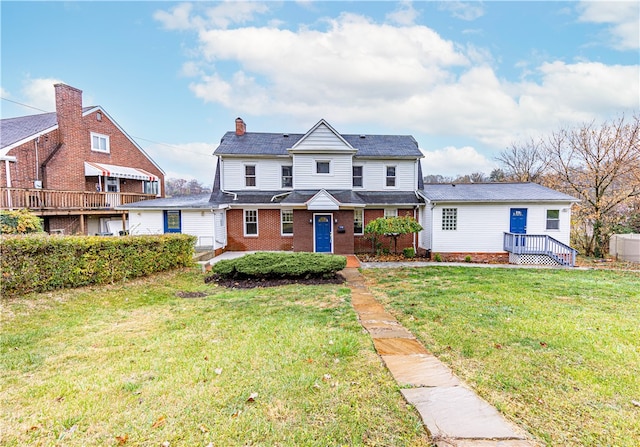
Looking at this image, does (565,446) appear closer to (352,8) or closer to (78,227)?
(352,8)

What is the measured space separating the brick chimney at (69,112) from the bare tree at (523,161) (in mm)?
36477

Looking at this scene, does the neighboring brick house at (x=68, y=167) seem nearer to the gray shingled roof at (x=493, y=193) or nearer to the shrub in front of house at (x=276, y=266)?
the shrub in front of house at (x=276, y=266)

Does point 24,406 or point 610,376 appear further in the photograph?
point 610,376

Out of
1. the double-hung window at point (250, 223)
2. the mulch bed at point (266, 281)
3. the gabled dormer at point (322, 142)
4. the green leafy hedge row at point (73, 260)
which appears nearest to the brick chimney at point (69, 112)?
the double-hung window at point (250, 223)

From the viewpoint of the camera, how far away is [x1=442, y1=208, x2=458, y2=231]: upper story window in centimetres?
1584

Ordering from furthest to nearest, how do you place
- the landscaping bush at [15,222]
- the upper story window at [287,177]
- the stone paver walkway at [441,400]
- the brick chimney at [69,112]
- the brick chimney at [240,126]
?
the brick chimney at [240,126] → the brick chimney at [69,112] → the upper story window at [287,177] → the landscaping bush at [15,222] → the stone paver walkway at [441,400]

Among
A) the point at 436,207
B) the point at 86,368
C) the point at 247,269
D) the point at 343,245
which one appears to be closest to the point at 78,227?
the point at 247,269

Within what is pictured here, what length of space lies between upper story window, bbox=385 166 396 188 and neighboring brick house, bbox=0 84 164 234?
16.3 m

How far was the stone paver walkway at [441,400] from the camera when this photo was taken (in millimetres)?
2670

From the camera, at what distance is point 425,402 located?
3.22 meters

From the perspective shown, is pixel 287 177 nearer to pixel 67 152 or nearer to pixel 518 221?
pixel 518 221

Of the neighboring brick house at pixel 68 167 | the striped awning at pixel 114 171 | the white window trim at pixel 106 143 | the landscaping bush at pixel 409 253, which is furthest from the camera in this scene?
the white window trim at pixel 106 143

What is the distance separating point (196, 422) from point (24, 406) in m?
1.98

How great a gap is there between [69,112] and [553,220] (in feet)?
96.0
